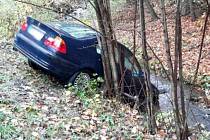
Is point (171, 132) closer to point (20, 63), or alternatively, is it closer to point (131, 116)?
point (131, 116)

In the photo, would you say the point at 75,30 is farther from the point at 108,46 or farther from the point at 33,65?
the point at 108,46

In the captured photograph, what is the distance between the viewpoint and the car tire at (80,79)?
940 cm

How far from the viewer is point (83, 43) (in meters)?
9.41

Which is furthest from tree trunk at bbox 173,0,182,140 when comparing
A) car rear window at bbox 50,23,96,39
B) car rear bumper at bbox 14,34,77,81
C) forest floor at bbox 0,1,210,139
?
car rear window at bbox 50,23,96,39

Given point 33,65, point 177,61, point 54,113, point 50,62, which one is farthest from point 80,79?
point 177,61

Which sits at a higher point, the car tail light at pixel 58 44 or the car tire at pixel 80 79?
the car tail light at pixel 58 44

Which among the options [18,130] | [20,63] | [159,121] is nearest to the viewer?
[18,130]

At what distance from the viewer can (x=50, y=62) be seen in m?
9.15

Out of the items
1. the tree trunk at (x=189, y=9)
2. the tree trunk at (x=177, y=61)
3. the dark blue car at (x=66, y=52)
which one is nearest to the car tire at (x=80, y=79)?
the dark blue car at (x=66, y=52)

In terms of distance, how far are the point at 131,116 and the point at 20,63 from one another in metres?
4.22

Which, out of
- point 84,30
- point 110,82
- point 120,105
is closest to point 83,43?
point 84,30

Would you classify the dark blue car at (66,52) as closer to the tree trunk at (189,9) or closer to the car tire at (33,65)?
the car tire at (33,65)

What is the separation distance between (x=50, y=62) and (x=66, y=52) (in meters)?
0.41

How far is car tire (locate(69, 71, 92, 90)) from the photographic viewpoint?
9.40 m
